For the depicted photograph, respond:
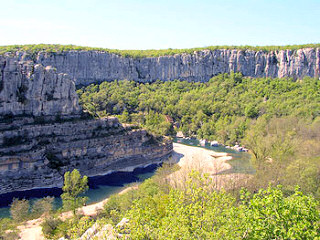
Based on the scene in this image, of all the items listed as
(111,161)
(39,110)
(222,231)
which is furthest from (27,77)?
(222,231)

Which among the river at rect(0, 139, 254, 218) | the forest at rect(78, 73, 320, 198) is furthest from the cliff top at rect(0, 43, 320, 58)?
the river at rect(0, 139, 254, 218)

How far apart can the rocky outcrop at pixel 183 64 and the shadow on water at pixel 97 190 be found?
5904cm

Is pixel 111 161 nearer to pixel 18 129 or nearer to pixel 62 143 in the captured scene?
pixel 62 143

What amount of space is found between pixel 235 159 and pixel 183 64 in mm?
63596

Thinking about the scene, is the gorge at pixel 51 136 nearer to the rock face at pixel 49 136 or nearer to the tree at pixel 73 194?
the rock face at pixel 49 136

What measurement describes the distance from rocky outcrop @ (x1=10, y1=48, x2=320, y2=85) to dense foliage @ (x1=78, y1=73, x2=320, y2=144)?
14.9 ft

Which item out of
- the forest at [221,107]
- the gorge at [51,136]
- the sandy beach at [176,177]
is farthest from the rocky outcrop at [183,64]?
the sandy beach at [176,177]

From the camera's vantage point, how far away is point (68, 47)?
102 metres

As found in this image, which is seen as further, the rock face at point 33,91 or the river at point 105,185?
the rock face at point 33,91

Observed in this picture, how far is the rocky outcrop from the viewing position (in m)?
100

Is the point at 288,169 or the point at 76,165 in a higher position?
the point at 288,169

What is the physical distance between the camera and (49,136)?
48.8 metres

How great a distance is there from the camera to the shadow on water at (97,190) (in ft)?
128

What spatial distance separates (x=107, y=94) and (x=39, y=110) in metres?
45.3
